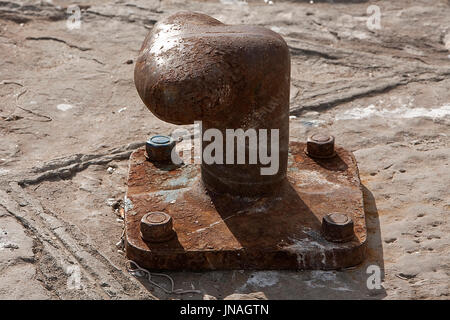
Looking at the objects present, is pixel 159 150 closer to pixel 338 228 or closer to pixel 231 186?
pixel 231 186

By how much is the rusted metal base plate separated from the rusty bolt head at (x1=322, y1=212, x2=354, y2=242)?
0.03 metres

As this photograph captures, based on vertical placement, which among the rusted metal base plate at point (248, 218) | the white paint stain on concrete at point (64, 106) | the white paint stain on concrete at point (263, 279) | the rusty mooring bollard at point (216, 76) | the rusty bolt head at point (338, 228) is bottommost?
the white paint stain on concrete at point (263, 279)

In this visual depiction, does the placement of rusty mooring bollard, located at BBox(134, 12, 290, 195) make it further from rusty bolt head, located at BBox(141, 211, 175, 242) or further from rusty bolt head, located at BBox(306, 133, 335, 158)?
rusty bolt head, located at BBox(306, 133, 335, 158)

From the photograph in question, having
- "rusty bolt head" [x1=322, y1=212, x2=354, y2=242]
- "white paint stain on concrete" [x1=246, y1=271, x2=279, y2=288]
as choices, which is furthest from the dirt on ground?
"rusty bolt head" [x1=322, y1=212, x2=354, y2=242]

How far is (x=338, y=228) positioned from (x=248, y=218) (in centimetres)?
46

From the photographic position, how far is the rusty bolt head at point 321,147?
179 inches

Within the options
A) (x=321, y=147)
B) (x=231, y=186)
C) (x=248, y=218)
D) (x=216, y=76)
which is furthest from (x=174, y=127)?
(x=216, y=76)

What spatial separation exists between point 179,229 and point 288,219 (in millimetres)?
531

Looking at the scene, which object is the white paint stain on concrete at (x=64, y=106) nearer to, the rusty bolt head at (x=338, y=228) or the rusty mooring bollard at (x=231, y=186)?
the rusty mooring bollard at (x=231, y=186)

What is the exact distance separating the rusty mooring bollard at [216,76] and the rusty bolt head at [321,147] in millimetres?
599

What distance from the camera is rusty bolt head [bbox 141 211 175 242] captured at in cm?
377

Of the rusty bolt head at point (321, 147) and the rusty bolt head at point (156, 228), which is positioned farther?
the rusty bolt head at point (321, 147)

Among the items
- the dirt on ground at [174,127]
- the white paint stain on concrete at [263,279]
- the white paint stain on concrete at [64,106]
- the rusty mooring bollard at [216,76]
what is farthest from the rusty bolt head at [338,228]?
the white paint stain on concrete at [64,106]

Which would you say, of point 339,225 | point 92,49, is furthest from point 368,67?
point 339,225
